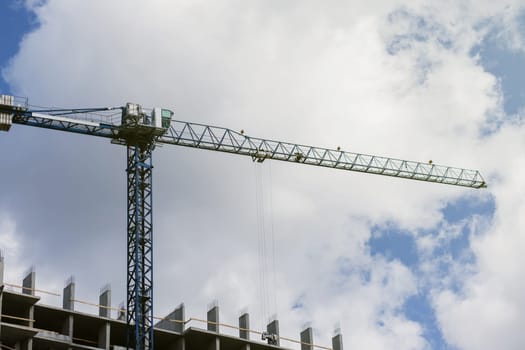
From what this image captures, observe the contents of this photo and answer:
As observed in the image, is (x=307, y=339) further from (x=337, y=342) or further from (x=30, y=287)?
(x=30, y=287)

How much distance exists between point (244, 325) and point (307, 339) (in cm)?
739

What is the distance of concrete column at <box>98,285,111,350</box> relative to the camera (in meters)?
98.0

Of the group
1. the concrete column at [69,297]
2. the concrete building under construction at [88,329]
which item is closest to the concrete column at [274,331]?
the concrete building under construction at [88,329]

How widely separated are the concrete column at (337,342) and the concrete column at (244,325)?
35.6ft

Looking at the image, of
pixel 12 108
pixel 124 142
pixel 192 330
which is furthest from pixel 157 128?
pixel 192 330

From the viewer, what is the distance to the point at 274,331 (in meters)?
109

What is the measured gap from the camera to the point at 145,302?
10450cm

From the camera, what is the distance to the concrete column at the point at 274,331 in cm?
10788

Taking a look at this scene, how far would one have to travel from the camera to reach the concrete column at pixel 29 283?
95.0 metres

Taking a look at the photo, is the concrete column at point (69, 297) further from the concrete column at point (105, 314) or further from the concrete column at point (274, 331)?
the concrete column at point (274, 331)

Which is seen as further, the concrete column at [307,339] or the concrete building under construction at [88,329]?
the concrete column at [307,339]

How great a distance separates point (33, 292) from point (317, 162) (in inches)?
1712

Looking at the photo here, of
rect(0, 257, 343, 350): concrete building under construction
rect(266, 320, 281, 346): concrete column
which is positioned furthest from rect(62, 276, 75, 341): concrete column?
rect(266, 320, 281, 346): concrete column

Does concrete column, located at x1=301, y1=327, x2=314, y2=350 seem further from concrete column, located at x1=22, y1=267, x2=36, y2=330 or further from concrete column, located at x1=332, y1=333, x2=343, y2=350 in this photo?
concrete column, located at x1=22, y1=267, x2=36, y2=330
